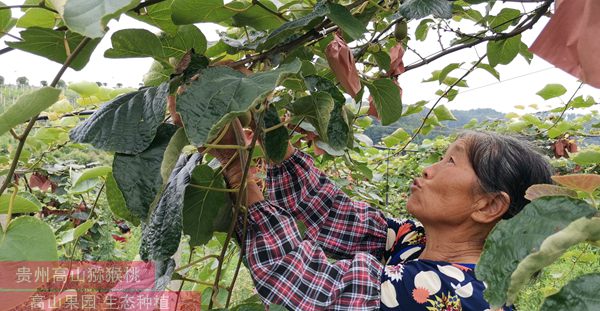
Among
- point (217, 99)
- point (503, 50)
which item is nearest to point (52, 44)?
point (217, 99)

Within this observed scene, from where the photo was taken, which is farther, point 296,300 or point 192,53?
point 296,300

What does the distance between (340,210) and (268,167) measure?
201 millimetres

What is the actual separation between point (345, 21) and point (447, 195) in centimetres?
Result: 51

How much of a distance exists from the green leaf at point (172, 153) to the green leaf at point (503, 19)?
2.81 ft

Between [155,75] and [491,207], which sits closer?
[155,75]

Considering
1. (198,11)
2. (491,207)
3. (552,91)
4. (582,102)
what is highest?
(198,11)

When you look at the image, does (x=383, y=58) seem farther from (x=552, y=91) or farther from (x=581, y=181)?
(x=552, y=91)

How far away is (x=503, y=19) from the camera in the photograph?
3.90 ft

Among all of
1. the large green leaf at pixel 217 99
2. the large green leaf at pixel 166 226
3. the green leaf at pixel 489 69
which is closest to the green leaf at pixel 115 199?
the large green leaf at pixel 166 226

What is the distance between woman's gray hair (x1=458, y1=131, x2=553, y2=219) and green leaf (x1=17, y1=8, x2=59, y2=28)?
777 mm

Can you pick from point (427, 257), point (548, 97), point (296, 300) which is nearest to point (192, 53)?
point (296, 300)

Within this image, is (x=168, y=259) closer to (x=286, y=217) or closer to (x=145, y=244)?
(x=145, y=244)

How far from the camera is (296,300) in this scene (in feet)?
2.72

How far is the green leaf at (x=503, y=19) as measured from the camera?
1.16 meters
